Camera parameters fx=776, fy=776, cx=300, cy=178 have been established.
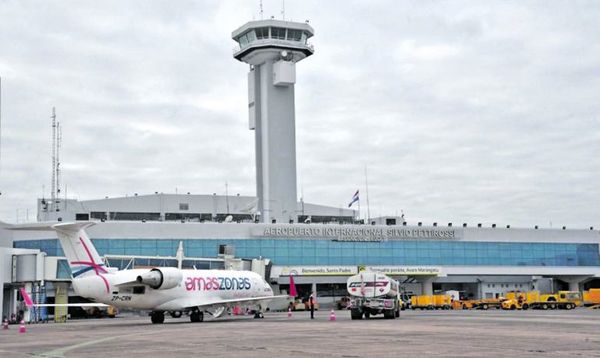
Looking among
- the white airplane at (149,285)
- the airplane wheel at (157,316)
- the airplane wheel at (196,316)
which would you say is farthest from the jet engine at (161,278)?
the airplane wheel at (196,316)

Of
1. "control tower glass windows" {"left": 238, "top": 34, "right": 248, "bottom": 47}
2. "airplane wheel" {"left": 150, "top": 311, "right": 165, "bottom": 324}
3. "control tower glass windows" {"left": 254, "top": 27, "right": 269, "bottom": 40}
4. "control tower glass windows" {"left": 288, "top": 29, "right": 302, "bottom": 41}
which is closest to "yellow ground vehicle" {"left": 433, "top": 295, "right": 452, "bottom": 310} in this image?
Result: "airplane wheel" {"left": 150, "top": 311, "right": 165, "bottom": 324}

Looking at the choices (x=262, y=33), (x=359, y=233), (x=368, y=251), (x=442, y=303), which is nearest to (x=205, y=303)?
(x=442, y=303)

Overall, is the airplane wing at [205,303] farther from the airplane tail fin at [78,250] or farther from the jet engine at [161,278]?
the airplane tail fin at [78,250]

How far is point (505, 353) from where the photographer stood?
824 inches

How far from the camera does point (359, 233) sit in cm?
10194

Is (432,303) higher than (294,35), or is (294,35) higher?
(294,35)

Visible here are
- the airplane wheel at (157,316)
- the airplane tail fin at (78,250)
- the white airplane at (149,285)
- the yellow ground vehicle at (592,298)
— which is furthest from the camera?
the yellow ground vehicle at (592,298)

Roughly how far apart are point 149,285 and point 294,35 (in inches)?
2564

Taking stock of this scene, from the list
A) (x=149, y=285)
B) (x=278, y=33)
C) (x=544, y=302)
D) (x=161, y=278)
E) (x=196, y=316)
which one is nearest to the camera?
(x=149, y=285)

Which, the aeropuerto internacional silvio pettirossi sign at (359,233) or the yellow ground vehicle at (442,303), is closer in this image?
the yellow ground vehicle at (442,303)

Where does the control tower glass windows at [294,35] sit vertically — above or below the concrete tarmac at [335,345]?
above

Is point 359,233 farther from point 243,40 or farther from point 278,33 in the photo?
point 243,40

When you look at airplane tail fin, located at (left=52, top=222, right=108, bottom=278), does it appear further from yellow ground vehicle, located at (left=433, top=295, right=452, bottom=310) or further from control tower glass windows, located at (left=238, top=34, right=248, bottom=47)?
control tower glass windows, located at (left=238, top=34, right=248, bottom=47)

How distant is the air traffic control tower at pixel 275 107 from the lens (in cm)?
10481
